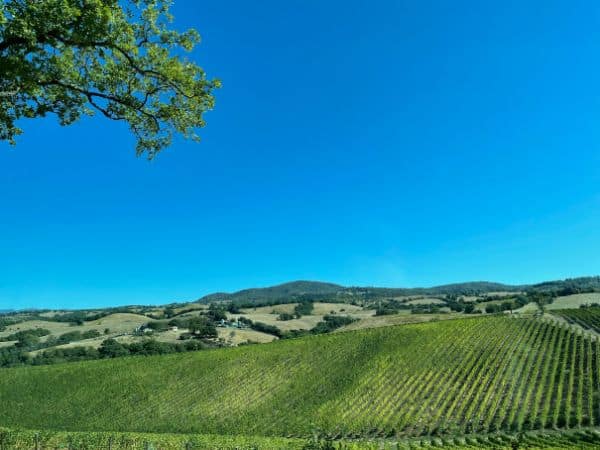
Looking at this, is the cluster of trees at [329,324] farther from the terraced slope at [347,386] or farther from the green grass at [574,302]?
the terraced slope at [347,386]

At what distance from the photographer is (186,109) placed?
17.9 metres

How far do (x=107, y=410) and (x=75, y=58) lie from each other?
66127mm

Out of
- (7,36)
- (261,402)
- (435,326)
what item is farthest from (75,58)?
(435,326)

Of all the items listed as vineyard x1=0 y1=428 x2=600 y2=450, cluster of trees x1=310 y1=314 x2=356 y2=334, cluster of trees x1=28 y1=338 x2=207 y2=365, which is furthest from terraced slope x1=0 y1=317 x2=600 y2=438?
cluster of trees x1=310 y1=314 x2=356 y2=334

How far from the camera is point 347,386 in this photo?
2419 inches

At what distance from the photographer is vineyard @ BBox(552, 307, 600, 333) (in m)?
75.3

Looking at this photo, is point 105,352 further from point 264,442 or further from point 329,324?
point 264,442

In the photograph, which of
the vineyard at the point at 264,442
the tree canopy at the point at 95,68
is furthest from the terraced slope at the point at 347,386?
the tree canopy at the point at 95,68

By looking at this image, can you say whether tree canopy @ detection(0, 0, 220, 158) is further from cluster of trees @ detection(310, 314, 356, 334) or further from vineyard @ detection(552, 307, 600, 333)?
cluster of trees @ detection(310, 314, 356, 334)

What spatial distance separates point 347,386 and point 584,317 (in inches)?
2058

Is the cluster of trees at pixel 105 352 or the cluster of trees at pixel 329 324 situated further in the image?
the cluster of trees at pixel 329 324

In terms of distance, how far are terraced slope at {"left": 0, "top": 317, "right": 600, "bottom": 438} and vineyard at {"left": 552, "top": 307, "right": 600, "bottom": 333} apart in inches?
168

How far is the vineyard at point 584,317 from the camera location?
7531cm

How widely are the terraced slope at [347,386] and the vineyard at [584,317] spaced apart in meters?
4.26
